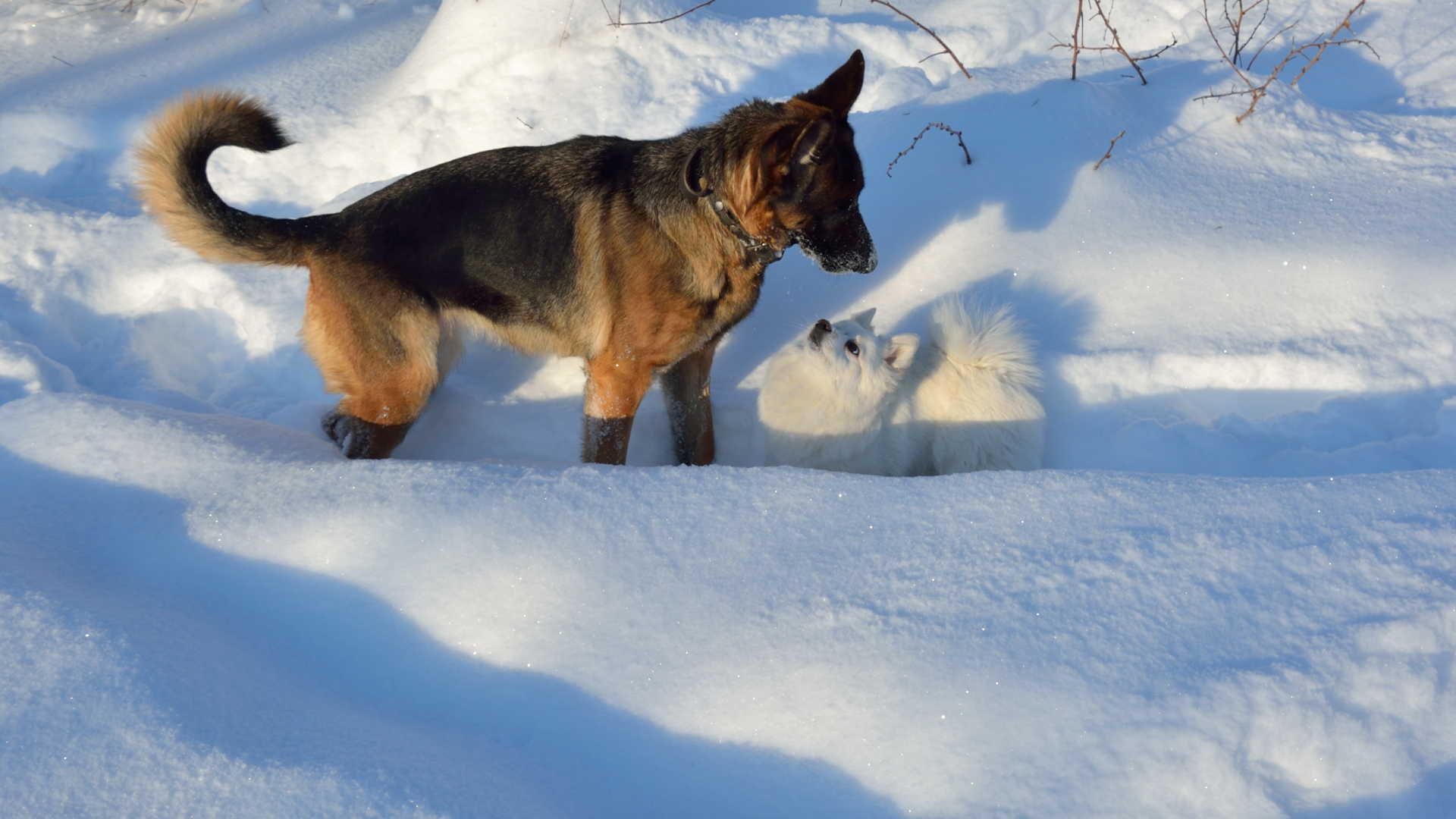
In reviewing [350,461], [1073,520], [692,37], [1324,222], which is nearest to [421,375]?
[350,461]

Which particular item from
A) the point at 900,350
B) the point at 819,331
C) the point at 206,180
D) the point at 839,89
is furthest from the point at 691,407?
the point at 206,180

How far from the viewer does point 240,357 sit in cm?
424

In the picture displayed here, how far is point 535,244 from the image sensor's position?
3.30 metres

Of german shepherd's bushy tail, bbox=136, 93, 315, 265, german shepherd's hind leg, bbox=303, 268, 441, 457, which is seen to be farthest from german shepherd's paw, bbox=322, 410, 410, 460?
german shepherd's bushy tail, bbox=136, 93, 315, 265

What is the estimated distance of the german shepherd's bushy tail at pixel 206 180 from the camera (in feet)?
10.2

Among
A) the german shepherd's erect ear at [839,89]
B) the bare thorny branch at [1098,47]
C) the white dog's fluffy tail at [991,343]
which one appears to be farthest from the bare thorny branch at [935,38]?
the white dog's fluffy tail at [991,343]

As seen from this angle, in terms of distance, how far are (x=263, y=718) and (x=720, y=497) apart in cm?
125

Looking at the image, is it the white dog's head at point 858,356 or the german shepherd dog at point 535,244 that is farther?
the white dog's head at point 858,356

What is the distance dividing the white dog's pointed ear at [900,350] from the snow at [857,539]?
0.66m

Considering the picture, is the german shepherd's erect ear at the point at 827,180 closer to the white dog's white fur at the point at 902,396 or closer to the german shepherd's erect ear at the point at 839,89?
the german shepherd's erect ear at the point at 839,89

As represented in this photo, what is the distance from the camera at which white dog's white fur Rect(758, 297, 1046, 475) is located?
3496mm

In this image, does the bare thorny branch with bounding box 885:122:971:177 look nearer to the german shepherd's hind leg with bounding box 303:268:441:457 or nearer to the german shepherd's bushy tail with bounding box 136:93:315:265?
the german shepherd's hind leg with bounding box 303:268:441:457

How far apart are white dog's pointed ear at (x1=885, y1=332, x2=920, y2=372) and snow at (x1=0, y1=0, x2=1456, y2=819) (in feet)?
2.18

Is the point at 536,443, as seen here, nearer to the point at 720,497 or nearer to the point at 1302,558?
the point at 720,497
